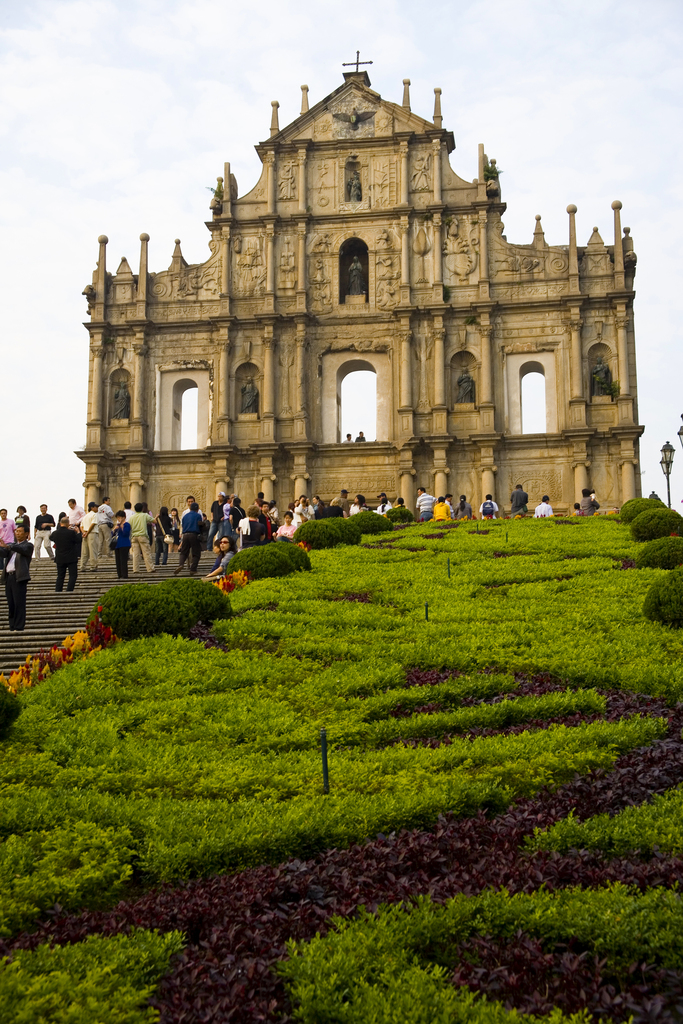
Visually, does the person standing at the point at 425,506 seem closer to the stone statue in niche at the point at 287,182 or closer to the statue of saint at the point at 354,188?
the statue of saint at the point at 354,188

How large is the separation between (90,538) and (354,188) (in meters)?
19.7

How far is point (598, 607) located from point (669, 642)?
2.19 m

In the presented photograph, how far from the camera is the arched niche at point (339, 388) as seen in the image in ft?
121

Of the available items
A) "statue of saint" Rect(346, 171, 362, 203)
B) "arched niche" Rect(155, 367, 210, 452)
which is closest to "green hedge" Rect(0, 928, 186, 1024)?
"arched niche" Rect(155, 367, 210, 452)

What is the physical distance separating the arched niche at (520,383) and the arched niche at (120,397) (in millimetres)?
13432

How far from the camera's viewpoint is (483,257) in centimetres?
3678

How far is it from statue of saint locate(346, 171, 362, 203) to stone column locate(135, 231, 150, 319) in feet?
24.7

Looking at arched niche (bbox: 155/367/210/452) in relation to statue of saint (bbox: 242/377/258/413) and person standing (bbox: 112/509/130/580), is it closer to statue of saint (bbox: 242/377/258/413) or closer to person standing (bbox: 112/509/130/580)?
statue of saint (bbox: 242/377/258/413)

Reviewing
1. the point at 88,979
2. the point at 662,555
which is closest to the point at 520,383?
the point at 662,555

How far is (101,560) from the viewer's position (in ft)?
87.1

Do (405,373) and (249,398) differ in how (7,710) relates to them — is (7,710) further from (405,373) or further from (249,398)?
(249,398)

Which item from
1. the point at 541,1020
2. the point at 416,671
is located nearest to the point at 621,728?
the point at 416,671

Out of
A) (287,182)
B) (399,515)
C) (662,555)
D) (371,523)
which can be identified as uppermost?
(287,182)

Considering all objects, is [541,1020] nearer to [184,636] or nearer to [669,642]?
[669,642]
